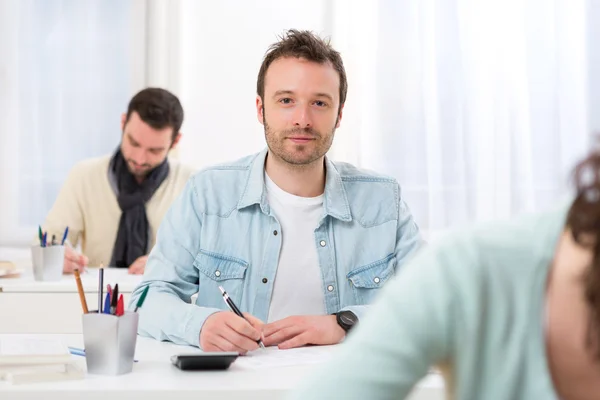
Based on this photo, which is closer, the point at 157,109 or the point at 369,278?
the point at 369,278

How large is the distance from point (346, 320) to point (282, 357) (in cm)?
23

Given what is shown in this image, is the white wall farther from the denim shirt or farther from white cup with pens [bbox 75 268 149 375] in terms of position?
white cup with pens [bbox 75 268 149 375]

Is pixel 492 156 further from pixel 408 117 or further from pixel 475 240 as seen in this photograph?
pixel 475 240

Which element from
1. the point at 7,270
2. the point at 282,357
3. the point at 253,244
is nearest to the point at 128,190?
the point at 7,270

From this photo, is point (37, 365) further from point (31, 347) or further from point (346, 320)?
point (346, 320)

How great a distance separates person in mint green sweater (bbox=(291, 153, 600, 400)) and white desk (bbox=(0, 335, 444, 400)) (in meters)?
0.67

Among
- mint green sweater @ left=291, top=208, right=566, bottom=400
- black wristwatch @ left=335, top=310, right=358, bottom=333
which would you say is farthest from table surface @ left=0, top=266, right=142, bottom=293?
mint green sweater @ left=291, top=208, right=566, bottom=400

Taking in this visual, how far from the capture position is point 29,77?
13.9 ft

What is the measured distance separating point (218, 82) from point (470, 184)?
4.48 ft

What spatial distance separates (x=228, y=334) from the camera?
156cm

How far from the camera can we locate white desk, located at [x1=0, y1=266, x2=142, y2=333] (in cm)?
253

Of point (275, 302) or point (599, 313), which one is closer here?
point (599, 313)

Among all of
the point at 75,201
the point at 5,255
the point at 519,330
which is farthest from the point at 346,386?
the point at 5,255

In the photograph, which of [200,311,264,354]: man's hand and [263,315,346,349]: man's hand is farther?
[263,315,346,349]: man's hand
